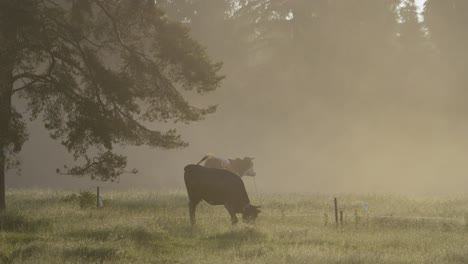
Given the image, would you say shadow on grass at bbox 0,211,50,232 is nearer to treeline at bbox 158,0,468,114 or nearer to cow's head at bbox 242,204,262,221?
cow's head at bbox 242,204,262,221

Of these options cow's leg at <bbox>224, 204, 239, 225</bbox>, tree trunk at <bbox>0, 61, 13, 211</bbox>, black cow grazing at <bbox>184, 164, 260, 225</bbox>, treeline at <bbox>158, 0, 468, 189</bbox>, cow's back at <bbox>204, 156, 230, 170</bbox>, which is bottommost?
cow's leg at <bbox>224, 204, 239, 225</bbox>

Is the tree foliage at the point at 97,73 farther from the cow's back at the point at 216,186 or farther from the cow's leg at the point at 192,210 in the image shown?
the cow's leg at the point at 192,210

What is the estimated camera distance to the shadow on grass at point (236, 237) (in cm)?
1567

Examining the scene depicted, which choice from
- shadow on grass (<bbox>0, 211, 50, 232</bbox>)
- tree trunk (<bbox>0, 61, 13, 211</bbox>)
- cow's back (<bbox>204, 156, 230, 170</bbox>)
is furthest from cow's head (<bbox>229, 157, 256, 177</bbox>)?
shadow on grass (<bbox>0, 211, 50, 232</bbox>)

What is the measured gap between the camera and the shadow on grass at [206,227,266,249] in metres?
15.7

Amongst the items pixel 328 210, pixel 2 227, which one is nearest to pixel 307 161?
pixel 328 210

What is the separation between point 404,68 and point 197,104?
21537 millimetres

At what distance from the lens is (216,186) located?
1961 centimetres

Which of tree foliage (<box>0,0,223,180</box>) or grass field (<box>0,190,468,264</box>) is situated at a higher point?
tree foliage (<box>0,0,223,180</box>)

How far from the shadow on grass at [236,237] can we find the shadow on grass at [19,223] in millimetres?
4871

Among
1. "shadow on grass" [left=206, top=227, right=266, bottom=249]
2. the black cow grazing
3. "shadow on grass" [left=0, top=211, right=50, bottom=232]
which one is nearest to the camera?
"shadow on grass" [left=206, top=227, right=266, bottom=249]

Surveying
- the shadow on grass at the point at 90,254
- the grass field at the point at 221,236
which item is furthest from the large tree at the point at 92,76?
the shadow on grass at the point at 90,254

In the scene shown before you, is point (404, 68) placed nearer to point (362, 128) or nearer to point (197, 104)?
point (362, 128)

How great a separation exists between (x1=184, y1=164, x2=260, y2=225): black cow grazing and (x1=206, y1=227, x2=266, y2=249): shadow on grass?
216 cm
